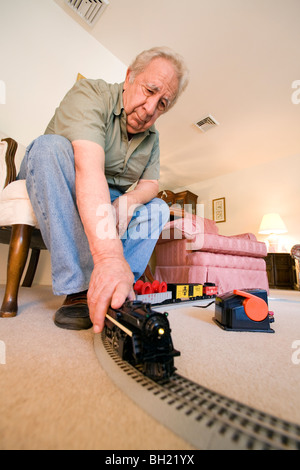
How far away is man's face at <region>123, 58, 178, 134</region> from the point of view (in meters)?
0.71

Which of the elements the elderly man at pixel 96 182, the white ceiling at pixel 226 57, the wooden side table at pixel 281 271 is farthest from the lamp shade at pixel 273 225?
the elderly man at pixel 96 182

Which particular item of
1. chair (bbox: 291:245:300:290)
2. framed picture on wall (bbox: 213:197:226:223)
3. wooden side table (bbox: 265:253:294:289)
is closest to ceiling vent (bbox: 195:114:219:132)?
framed picture on wall (bbox: 213:197:226:223)

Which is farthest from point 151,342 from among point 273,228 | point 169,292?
point 273,228

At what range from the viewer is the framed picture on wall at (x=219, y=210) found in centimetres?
431

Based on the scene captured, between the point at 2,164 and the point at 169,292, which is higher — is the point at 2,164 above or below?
above

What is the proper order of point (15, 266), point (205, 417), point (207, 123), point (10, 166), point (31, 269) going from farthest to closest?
point (207, 123)
point (31, 269)
point (10, 166)
point (15, 266)
point (205, 417)

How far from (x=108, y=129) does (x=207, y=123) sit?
9.27 feet

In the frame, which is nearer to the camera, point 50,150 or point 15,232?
point 50,150

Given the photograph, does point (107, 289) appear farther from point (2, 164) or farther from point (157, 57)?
point (2, 164)

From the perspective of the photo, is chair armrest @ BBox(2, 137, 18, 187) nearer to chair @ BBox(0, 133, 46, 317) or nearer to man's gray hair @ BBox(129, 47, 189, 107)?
chair @ BBox(0, 133, 46, 317)

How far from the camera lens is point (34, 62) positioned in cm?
151

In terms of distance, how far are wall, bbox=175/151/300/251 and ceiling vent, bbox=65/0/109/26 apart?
11.1 ft

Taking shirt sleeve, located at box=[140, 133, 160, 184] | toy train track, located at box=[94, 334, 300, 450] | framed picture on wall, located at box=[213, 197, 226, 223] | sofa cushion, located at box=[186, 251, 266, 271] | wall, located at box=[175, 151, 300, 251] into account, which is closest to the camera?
toy train track, located at box=[94, 334, 300, 450]

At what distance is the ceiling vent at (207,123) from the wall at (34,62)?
1756 mm
